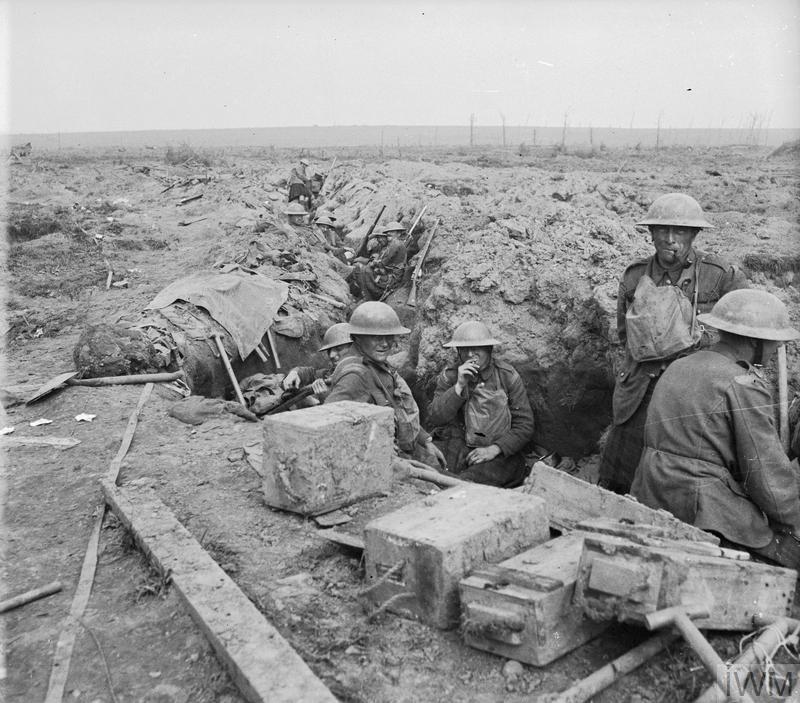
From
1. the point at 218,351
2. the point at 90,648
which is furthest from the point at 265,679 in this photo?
the point at 218,351

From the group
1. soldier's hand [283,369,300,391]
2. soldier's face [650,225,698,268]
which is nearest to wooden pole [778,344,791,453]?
soldier's face [650,225,698,268]

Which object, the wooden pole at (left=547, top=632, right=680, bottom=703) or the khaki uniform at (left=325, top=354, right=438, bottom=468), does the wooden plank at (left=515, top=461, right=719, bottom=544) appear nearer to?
the wooden pole at (left=547, top=632, right=680, bottom=703)

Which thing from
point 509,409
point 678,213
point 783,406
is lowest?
point 509,409

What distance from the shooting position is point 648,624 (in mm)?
2461

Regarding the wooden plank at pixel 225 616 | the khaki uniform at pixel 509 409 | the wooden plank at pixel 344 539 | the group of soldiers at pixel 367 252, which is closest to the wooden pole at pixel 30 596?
the wooden plank at pixel 225 616

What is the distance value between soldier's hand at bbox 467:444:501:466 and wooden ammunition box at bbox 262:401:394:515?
184 centimetres

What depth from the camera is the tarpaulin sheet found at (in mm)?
9211

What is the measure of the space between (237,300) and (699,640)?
8132 millimetres

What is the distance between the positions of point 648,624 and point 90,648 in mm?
2405

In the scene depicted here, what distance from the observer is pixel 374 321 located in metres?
5.27

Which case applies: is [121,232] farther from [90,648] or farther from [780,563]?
[780,563]

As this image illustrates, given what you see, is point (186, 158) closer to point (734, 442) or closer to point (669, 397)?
point (669, 397)

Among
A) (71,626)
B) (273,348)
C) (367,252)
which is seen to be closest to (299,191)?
(367,252)

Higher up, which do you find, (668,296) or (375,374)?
(668,296)
